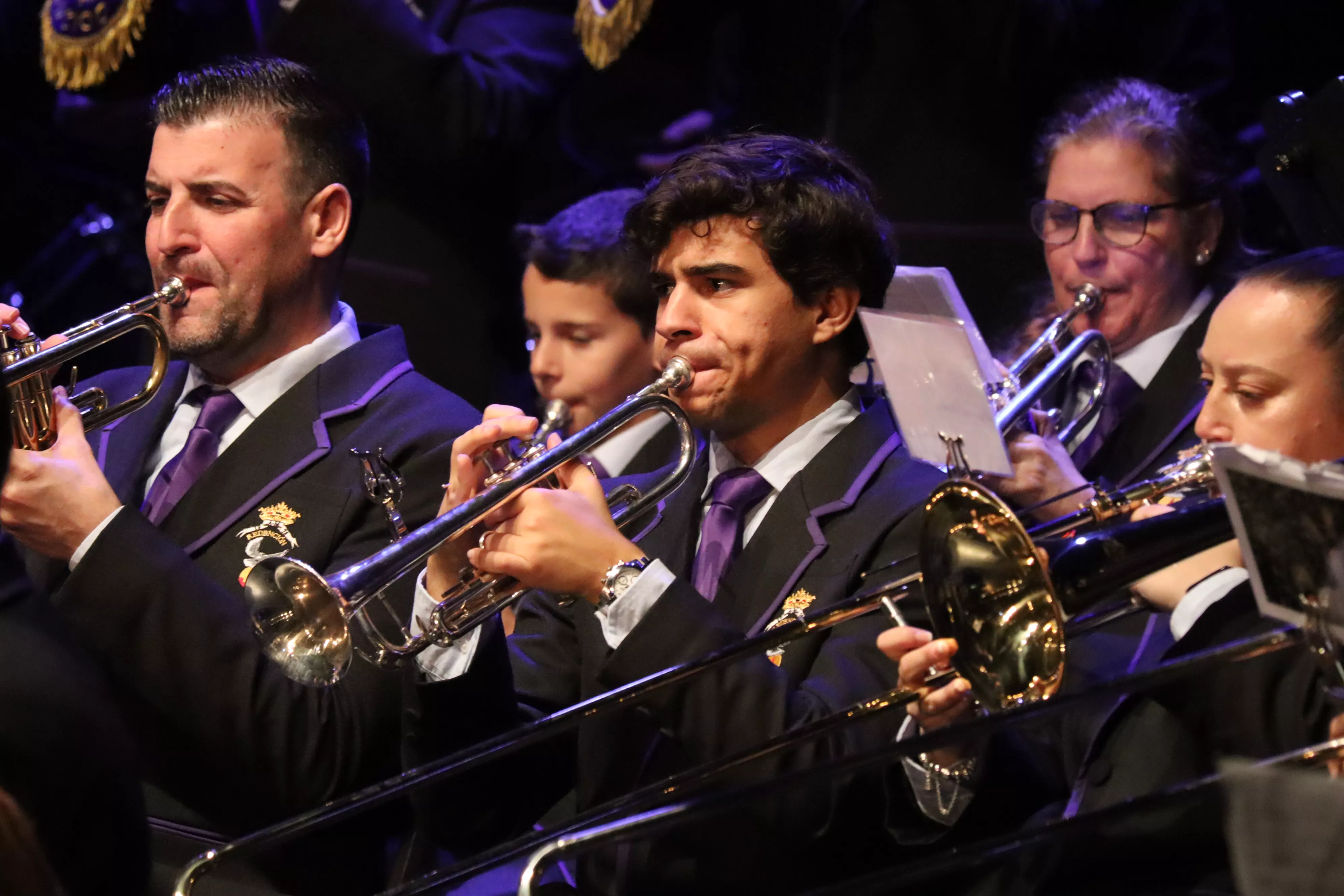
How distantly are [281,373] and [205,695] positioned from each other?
0.83m

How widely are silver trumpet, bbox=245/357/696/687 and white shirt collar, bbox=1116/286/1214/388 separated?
1.24 meters

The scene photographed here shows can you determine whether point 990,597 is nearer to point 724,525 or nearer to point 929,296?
point 724,525

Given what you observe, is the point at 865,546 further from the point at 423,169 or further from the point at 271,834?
the point at 423,169

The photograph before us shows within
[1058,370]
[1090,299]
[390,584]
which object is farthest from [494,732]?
[1090,299]

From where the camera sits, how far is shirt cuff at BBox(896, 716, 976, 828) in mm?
2416

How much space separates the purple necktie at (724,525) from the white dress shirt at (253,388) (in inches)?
36.8

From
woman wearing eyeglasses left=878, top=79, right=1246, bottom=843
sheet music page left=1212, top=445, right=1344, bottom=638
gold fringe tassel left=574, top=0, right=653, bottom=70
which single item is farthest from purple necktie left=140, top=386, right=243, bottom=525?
sheet music page left=1212, top=445, right=1344, bottom=638

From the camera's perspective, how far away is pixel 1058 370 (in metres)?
3.30

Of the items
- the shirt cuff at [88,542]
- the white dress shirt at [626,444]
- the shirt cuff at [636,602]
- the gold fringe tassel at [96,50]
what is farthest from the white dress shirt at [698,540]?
the gold fringe tassel at [96,50]

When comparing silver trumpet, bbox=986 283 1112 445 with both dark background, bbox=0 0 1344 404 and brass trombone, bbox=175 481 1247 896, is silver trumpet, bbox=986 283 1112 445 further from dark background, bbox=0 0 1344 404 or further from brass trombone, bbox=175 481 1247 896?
brass trombone, bbox=175 481 1247 896

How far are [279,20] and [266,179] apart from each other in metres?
0.93

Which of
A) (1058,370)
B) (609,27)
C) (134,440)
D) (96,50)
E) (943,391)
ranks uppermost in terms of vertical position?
(96,50)

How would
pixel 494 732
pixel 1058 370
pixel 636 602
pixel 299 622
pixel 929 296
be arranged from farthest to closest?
pixel 1058 370 → pixel 929 296 → pixel 494 732 → pixel 299 622 → pixel 636 602

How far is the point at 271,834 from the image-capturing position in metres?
2.34
